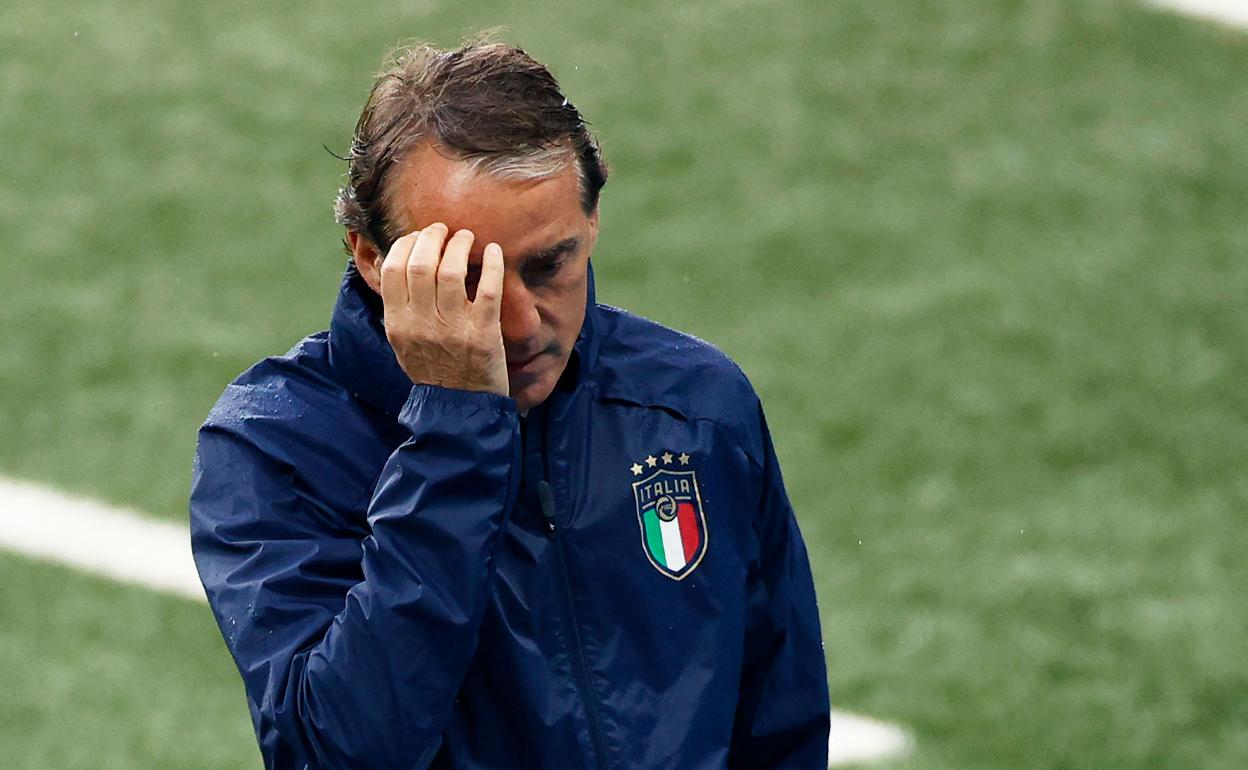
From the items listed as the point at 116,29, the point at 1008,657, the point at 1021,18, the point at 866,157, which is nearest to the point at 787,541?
the point at 1008,657

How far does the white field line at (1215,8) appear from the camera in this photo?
10039 mm

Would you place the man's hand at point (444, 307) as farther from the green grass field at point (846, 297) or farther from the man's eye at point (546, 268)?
the green grass field at point (846, 297)

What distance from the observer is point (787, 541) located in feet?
9.92

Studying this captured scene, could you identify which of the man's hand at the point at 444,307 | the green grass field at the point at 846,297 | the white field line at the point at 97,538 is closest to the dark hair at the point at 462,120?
the man's hand at the point at 444,307

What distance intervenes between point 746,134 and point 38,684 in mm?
4082

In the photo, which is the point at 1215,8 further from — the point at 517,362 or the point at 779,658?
the point at 517,362

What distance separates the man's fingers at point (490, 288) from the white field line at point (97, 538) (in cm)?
460

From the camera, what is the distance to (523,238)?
264 cm

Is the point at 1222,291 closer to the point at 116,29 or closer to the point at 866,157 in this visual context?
the point at 866,157

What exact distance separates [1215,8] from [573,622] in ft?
26.7

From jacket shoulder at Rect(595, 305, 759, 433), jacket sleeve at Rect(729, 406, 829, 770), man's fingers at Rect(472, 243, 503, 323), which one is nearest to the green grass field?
jacket sleeve at Rect(729, 406, 829, 770)

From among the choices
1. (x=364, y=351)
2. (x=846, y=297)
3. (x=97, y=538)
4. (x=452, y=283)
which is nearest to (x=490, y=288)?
(x=452, y=283)

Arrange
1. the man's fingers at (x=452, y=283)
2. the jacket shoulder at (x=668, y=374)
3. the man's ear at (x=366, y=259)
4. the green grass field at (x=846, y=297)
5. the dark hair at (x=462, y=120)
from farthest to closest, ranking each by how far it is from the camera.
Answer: the green grass field at (x=846, y=297)
the jacket shoulder at (x=668, y=374)
the man's ear at (x=366, y=259)
the dark hair at (x=462, y=120)
the man's fingers at (x=452, y=283)

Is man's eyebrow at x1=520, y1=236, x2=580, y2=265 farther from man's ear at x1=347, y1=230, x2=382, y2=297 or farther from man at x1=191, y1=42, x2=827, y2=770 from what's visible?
man's ear at x1=347, y1=230, x2=382, y2=297
